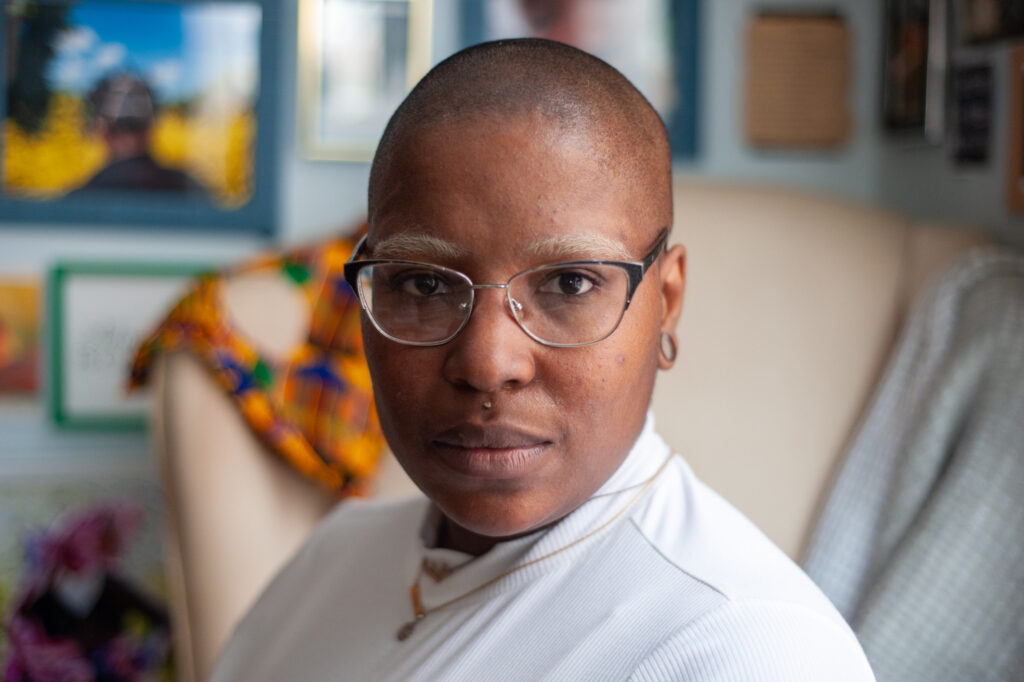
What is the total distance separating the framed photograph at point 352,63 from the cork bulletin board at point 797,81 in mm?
655

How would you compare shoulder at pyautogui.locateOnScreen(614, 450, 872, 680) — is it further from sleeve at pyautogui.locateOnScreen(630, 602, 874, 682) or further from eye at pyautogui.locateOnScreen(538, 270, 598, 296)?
eye at pyautogui.locateOnScreen(538, 270, 598, 296)

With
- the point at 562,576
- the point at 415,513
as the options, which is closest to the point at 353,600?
the point at 415,513

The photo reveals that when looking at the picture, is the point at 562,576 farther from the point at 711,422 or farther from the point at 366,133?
the point at 366,133

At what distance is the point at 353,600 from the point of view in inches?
34.7

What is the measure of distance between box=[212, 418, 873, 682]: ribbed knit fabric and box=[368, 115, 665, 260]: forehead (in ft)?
0.61

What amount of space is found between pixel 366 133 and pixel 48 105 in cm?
60

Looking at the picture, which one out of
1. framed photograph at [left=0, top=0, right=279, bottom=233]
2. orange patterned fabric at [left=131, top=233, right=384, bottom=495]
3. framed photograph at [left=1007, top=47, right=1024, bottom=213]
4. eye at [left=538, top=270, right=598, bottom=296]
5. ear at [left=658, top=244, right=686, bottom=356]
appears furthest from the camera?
framed photograph at [left=0, top=0, right=279, bottom=233]

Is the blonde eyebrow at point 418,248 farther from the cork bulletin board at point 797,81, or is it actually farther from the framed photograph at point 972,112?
the cork bulletin board at point 797,81

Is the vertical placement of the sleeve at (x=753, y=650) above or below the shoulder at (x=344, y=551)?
above

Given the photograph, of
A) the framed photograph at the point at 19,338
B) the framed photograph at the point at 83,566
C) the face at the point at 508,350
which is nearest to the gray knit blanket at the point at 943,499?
the face at the point at 508,350

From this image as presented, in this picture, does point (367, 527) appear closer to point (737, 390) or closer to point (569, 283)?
point (569, 283)

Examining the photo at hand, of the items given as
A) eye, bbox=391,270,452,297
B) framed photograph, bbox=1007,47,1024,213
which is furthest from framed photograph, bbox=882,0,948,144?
eye, bbox=391,270,452,297

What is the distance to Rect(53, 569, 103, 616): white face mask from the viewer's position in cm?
193

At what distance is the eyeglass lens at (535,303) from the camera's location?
0.67 meters
